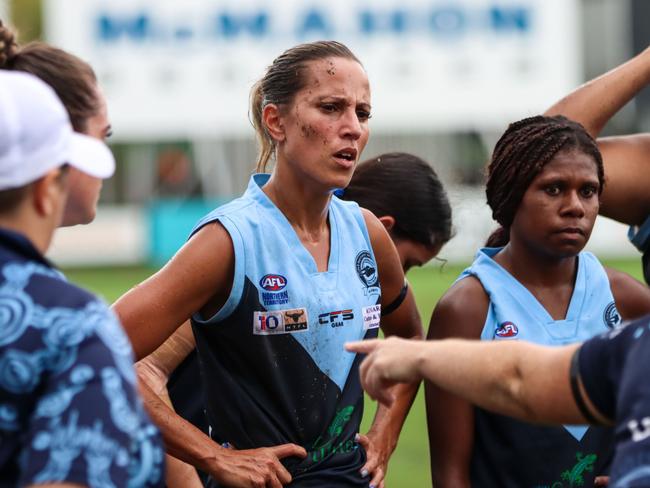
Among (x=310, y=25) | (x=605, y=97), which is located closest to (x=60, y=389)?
(x=605, y=97)

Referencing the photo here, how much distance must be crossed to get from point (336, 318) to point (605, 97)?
1.52m

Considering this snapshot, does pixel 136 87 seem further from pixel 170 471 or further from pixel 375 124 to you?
pixel 170 471

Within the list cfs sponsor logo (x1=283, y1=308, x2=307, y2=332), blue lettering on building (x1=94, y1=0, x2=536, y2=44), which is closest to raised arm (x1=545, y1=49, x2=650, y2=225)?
cfs sponsor logo (x1=283, y1=308, x2=307, y2=332)

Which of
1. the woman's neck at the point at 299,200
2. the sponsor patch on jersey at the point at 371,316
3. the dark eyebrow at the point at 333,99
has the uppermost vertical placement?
the dark eyebrow at the point at 333,99

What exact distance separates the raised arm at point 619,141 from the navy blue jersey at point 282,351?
110cm

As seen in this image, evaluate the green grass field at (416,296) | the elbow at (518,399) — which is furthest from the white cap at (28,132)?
the green grass field at (416,296)

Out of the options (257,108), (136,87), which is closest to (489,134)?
(136,87)

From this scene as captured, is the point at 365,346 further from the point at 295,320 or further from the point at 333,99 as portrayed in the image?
the point at 333,99

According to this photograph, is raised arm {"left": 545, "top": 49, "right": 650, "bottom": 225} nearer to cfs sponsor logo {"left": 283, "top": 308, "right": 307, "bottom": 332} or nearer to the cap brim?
cfs sponsor logo {"left": 283, "top": 308, "right": 307, "bottom": 332}

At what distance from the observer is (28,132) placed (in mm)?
2492

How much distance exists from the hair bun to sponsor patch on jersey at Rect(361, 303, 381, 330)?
142 centimetres

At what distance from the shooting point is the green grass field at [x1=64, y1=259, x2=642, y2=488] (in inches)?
326

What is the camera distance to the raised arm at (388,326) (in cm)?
433

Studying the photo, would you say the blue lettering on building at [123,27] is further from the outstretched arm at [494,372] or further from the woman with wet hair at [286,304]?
the outstretched arm at [494,372]
